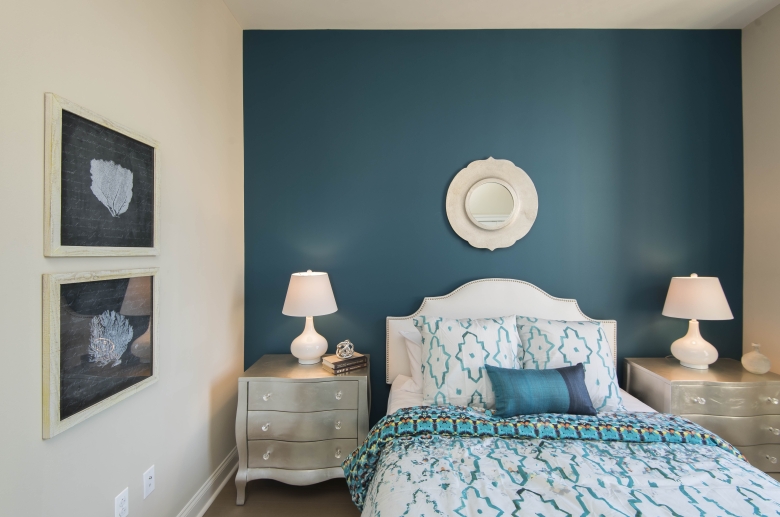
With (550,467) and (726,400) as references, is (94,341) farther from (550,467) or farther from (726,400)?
(726,400)

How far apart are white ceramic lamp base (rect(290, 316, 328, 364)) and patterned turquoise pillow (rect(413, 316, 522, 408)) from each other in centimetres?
63

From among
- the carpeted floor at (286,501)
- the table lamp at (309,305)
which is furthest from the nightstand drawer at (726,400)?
the table lamp at (309,305)

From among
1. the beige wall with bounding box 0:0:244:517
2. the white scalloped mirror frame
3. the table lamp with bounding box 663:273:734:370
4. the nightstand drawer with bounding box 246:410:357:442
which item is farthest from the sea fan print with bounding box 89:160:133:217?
the table lamp with bounding box 663:273:734:370

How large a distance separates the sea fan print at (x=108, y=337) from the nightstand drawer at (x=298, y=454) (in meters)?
1.00

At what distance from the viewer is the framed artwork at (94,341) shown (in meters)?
1.17

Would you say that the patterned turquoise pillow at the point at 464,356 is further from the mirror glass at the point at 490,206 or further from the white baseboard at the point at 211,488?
the white baseboard at the point at 211,488

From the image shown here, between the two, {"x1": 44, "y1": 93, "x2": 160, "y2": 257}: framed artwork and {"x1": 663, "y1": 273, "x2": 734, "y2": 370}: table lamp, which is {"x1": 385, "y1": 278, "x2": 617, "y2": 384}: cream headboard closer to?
{"x1": 663, "y1": 273, "x2": 734, "y2": 370}: table lamp

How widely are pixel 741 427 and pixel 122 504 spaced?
9.83 ft

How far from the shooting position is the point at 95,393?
133cm

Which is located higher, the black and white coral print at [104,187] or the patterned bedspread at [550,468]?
the black and white coral print at [104,187]

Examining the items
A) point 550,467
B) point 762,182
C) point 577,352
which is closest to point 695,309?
point 577,352

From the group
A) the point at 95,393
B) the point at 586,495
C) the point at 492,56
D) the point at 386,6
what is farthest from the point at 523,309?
the point at 95,393

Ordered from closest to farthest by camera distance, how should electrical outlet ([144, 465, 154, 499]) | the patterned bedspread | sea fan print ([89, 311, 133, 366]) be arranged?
the patterned bedspread
sea fan print ([89, 311, 133, 366])
electrical outlet ([144, 465, 154, 499])

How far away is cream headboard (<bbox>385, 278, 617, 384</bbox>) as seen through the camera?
252 centimetres
